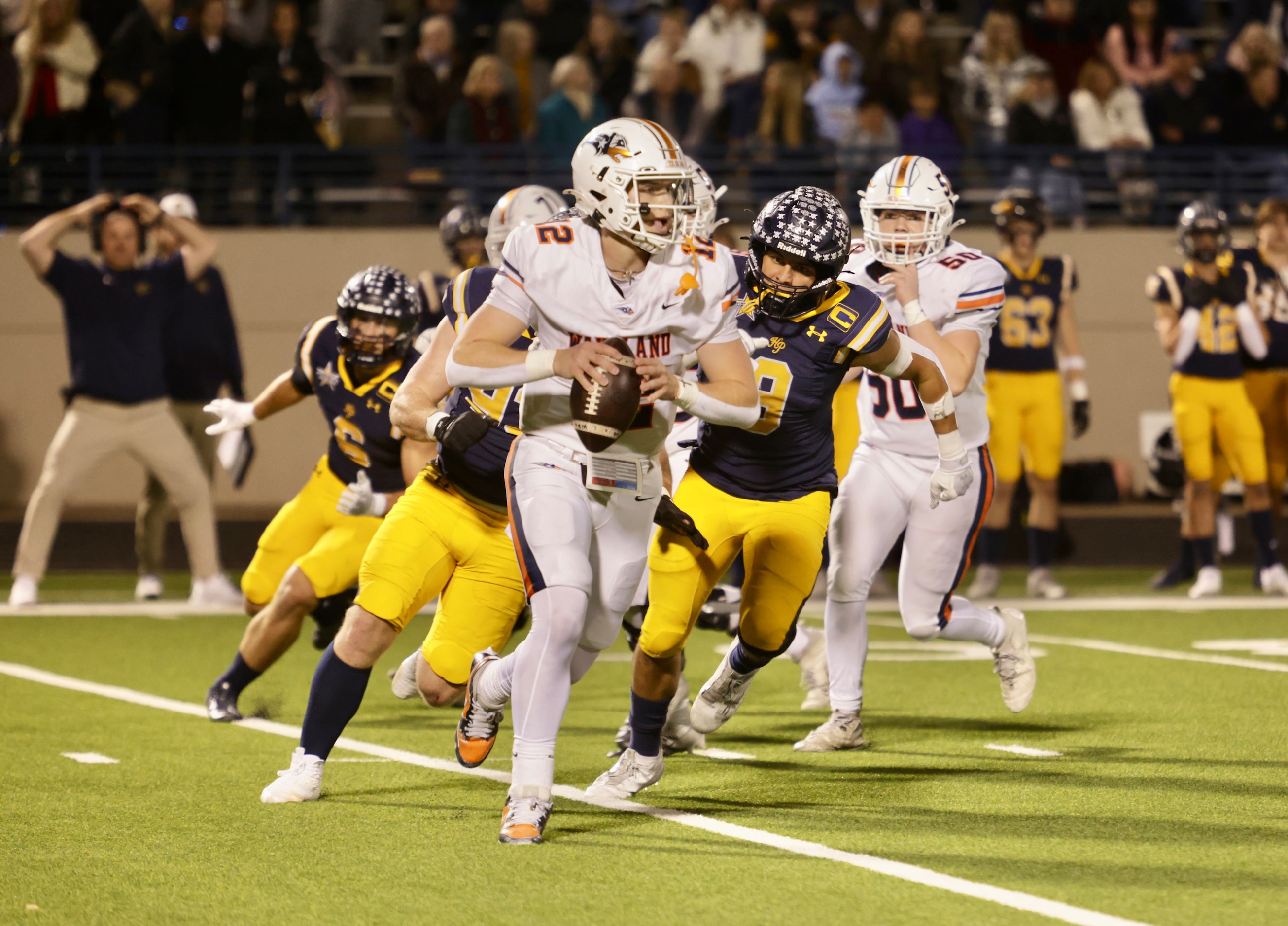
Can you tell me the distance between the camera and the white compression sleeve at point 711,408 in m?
4.68

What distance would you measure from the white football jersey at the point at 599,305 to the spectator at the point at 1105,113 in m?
11.7

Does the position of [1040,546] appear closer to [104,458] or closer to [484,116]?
[104,458]

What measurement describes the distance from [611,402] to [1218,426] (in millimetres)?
6984

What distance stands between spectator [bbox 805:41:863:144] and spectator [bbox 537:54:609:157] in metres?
2.05

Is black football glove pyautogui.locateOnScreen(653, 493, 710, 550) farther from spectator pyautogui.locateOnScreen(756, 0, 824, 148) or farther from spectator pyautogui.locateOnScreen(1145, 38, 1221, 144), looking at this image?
spectator pyautogui.locateOnScreen(1145, 38, 1221, 144)

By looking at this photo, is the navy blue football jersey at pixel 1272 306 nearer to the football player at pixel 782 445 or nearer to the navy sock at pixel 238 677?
the football player at pixel 782 445

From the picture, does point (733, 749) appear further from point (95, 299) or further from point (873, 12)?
point (873, 12)

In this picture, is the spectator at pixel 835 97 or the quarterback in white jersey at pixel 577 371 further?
the spectator at pixel 835 97

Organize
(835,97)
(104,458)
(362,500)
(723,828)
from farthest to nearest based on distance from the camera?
(835,97) < (104,458) < (362,500) < (723,828)

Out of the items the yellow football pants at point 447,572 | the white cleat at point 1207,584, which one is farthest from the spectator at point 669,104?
→ the yellow football pants at point 447,572

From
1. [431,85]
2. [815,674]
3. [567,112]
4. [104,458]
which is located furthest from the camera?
[431,85]

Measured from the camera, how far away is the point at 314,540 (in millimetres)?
6781

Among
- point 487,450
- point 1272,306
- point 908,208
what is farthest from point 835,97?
point 487,450

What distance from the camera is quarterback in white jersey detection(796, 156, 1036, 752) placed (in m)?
6.32
